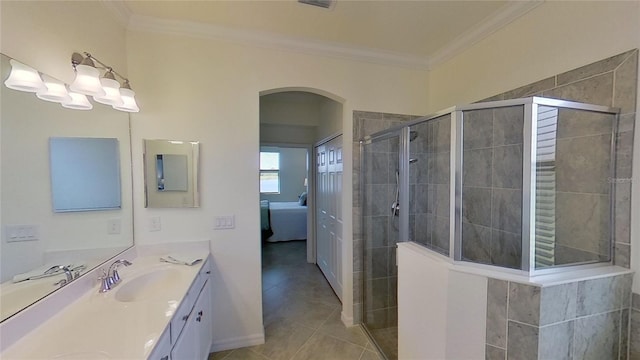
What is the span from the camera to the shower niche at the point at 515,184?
53.1 inches

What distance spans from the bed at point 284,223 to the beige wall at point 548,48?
4.13 metres

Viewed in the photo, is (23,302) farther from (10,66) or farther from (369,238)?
(369,238)

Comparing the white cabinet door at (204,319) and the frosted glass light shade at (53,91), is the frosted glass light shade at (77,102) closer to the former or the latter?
the frosted glass light shade at (53,91)

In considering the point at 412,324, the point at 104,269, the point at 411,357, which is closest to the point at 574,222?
the point at 412,324

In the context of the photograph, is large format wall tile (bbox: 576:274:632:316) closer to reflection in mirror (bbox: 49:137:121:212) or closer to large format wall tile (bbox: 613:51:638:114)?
large format wall tile (bbox: 613:51:638:114)

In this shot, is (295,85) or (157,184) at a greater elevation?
(295,85)

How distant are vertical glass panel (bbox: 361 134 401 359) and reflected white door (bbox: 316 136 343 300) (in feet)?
1.45

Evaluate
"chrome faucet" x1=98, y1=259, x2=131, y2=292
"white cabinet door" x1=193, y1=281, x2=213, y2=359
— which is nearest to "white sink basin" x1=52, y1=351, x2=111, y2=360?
"chrome faucet" x1=98, y1=259, x2=131, y2=292

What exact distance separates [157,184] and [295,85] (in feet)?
4.73

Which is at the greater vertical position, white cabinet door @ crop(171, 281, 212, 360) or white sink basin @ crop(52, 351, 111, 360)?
white sink basin @ crop(52, 351, 111, 360)

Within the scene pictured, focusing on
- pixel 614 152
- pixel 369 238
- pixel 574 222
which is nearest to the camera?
pixel 614 152

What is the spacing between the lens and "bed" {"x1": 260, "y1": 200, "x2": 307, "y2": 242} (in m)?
5.67

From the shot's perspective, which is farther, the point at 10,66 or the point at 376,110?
the point at 376,110

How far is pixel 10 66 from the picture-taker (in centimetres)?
110
